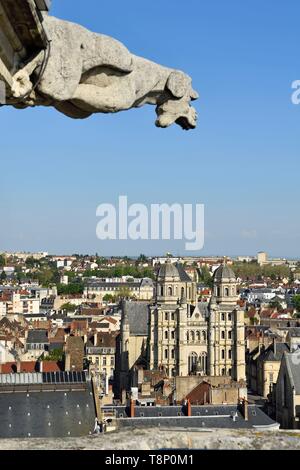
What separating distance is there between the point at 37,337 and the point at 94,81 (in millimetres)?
52264

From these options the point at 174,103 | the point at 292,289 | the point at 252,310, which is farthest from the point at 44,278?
the point at 174,103

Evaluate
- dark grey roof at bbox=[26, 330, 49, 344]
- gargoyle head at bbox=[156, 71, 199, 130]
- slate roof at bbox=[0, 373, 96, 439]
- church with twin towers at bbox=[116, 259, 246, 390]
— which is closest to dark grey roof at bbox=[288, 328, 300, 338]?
church with twin towers at bbox=[116, 259, 246, 390]

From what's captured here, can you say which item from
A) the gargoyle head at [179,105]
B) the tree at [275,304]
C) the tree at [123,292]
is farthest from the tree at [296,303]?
the gargoyle head at [179,105]

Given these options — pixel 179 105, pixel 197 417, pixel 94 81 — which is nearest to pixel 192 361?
pixel 197 417

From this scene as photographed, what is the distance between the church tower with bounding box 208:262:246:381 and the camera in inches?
1667

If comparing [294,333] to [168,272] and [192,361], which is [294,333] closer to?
[192,361]

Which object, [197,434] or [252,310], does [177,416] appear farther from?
[252,310]

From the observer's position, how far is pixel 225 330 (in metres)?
42.8

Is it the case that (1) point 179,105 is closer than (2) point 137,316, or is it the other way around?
(1) point 179,105

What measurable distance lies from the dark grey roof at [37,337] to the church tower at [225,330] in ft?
52.1

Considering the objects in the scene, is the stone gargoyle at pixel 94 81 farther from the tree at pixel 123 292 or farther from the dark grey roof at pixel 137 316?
the tree at pixel 123 292

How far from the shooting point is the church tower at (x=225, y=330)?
139ft

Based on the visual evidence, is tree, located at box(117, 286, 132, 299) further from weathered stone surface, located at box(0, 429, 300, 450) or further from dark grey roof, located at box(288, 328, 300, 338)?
weathered stone surface, located at box(0, 429, 300, 450)

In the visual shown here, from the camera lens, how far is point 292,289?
109375 millimetres
